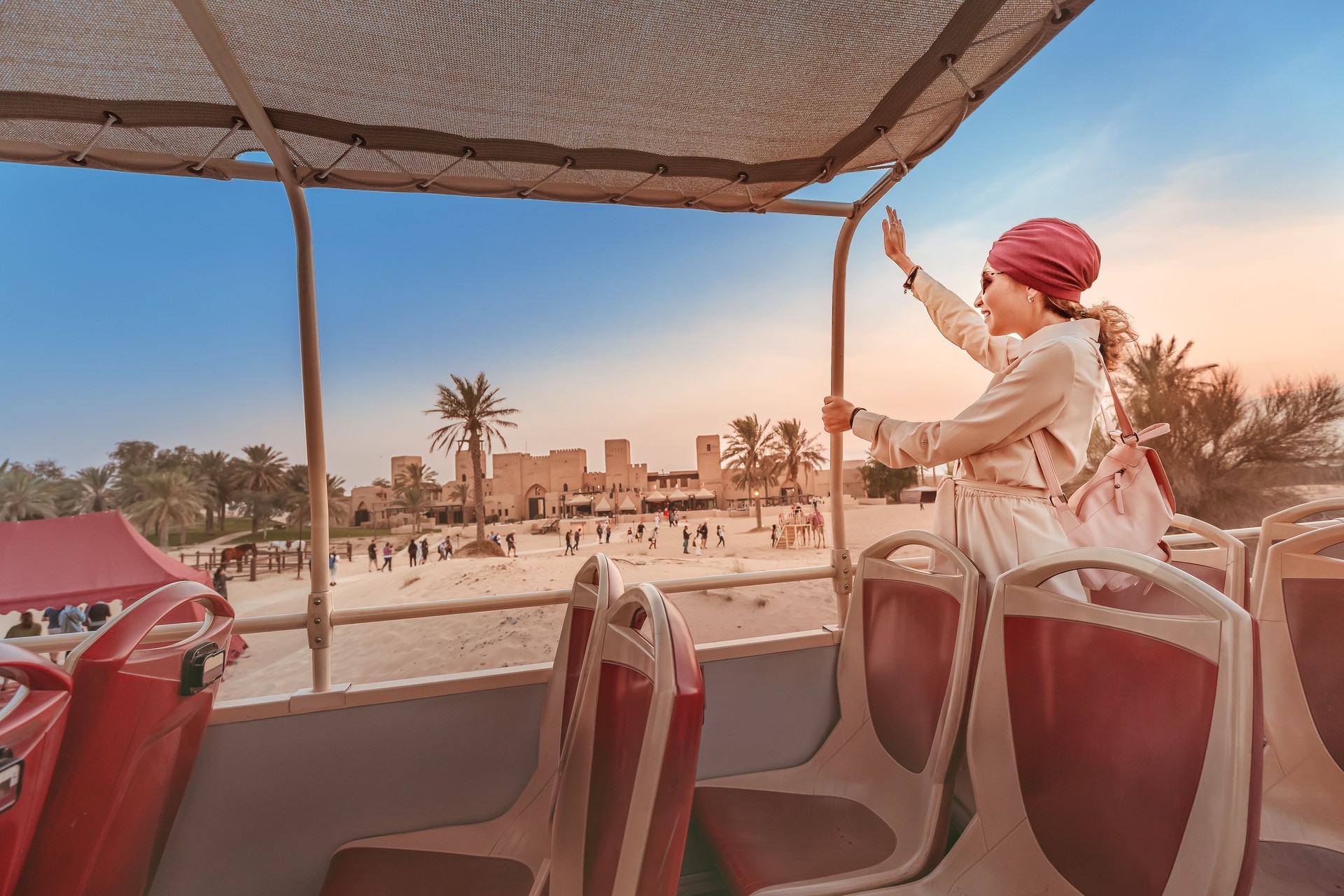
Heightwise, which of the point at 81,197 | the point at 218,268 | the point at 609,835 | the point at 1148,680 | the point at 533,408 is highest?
the point at 81,197

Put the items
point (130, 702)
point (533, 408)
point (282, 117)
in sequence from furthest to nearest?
point (533, 408) < point (282, 117) < point (130, 702)

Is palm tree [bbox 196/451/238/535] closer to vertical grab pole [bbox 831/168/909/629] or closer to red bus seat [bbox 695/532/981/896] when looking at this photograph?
vertical grab pole [bbox 831/168/909/629]

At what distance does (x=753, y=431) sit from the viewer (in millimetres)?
30031

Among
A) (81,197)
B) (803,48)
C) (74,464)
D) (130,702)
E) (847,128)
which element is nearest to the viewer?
(130,702)

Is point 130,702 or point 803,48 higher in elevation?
point 803,48

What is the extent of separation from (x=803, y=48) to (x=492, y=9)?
0.61m

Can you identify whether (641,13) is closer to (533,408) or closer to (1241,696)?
(1241,696)

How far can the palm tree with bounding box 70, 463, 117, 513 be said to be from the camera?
23.1 metres

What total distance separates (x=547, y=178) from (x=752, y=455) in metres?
27.8

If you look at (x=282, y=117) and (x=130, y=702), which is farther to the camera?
(x=282, y=117)

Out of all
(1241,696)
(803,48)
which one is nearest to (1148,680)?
(1241,696)

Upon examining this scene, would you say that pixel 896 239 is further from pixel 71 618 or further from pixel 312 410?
pixel 71 618

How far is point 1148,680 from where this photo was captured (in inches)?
32.3

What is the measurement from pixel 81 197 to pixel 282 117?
45.6 m
